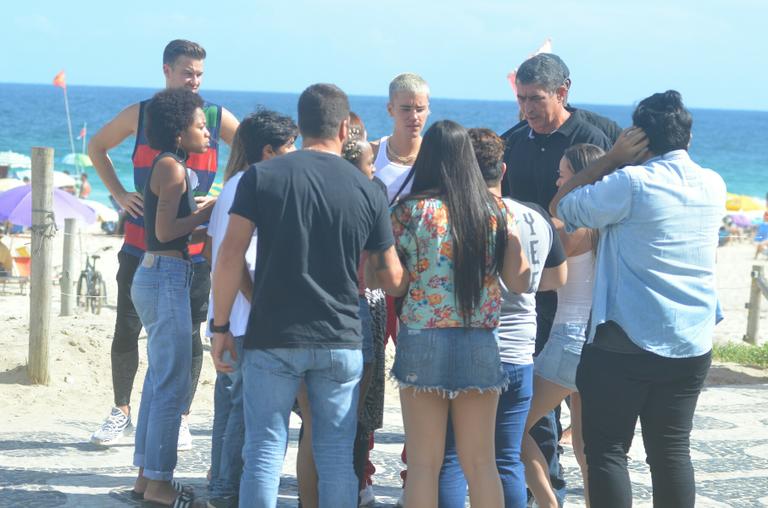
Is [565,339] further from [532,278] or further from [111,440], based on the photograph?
[111,440]

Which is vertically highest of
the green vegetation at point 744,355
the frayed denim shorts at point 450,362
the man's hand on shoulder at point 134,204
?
the man's hand on shoulder at point 134,204

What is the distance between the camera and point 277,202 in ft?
12.3

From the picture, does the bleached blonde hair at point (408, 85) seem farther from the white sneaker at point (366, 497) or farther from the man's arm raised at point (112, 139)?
the white sneaker at point (366, 497)

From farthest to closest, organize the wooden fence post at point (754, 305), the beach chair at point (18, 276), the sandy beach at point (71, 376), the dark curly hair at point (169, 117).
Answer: the beach chair at point (18, 276) < the wooden fence post at point (754, 305) < the sandy beach at point (71, 376) < the dark curly hair at point (169, 117)

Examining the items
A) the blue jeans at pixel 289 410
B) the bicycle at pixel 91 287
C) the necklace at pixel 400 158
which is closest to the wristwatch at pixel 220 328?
the blue jeans at pixel 289 410

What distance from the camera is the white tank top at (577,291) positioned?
459cm

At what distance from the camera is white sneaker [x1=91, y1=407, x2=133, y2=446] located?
5.88m

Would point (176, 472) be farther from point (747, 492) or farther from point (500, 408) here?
point (747, 492)

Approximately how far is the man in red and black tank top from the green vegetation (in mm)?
6413

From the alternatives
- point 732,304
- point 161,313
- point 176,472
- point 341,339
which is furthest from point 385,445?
point 732,304

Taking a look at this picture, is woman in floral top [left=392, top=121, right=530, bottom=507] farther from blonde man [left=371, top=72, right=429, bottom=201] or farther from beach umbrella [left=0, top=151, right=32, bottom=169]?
beach umbrella [left=0, top=151, right=32, bottom=169]

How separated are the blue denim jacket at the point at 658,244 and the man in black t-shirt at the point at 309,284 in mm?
811

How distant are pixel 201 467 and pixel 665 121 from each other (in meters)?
3.14

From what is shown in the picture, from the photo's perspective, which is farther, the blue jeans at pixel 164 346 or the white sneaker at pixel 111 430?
the white sneaker at pixel 111 430
